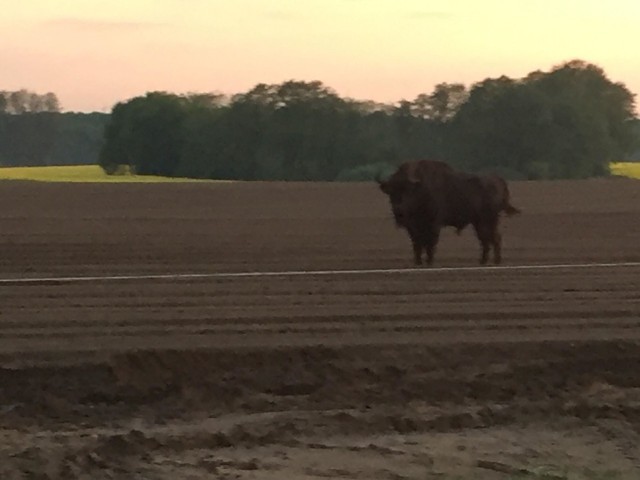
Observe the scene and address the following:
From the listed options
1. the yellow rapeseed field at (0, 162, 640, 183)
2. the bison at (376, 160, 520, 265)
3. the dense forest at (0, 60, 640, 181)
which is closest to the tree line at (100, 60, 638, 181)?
the dense forest at (0, 60, 640, 181)

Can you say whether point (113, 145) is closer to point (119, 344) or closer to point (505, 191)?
point (505, 191)

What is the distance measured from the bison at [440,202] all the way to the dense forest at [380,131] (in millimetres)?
30488

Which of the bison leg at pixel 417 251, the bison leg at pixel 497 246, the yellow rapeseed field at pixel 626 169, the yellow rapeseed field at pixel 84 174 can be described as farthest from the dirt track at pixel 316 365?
the yellow rapeseed field at pixel 626 169

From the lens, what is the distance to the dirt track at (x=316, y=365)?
25.4ft

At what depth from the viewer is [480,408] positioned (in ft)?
29.5

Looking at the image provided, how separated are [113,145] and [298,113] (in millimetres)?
8666

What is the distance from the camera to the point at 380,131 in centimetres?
5191

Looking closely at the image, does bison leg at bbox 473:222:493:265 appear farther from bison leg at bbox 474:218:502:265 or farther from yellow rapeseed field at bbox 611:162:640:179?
yellow rapeseed field at bbox 611:162:640:179

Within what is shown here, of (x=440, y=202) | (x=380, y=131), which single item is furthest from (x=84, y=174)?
(x=440, y=202)

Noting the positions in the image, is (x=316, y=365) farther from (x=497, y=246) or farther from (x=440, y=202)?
(x=497, y=246)

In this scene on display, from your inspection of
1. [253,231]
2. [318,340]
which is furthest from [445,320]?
[253,231]

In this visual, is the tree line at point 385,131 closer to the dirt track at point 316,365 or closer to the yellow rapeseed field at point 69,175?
the yellow rapeseed field at point 69,175

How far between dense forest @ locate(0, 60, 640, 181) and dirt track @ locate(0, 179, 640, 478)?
3183cm

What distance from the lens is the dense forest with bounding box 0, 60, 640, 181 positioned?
49531 millimetres
